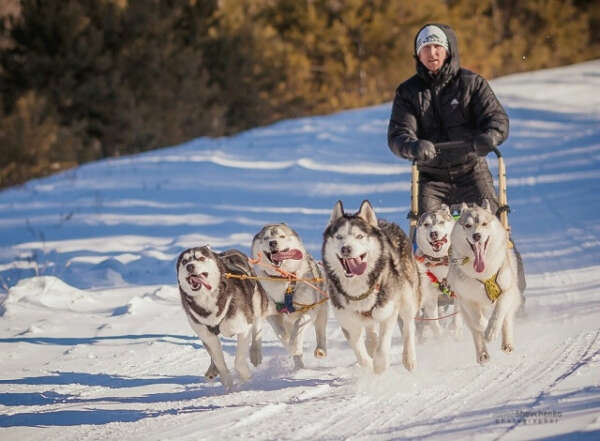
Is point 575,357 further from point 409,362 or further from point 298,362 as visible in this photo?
point 298,362

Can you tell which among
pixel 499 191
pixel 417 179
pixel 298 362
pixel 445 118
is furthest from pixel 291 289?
pixel 445 118

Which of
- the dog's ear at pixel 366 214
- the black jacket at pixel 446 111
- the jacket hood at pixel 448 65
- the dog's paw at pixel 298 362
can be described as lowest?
the dog's paw at pixel 298 362

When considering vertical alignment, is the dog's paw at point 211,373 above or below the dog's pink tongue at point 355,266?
below

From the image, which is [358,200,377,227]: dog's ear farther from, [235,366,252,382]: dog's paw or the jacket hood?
the jacket hood

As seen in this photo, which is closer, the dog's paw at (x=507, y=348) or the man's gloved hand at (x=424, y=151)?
the dog's paw at (x=507, y=348)

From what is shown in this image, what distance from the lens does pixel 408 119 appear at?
5.26 metres

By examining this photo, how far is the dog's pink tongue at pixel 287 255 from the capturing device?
4.94 m

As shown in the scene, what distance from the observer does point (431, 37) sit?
5062 mm

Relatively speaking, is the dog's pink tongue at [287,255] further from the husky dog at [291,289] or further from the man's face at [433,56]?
the man's face at [433,56]

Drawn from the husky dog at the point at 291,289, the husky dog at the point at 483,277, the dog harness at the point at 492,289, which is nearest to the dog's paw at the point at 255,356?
the husky dog at the point at 291,289

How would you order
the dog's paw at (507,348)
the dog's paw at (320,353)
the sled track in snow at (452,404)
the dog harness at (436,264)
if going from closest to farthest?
the sled track in snow at (452,404) → the dog's paw at (507,348) → the dog's paw at (320,353) → the dog harness at (436,264)

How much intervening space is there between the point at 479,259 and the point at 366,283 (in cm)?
68

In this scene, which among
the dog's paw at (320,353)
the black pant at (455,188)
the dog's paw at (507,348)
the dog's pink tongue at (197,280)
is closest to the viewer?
the dog's paw at (507,348)

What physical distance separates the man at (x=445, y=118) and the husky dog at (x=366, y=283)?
34.6 inches
